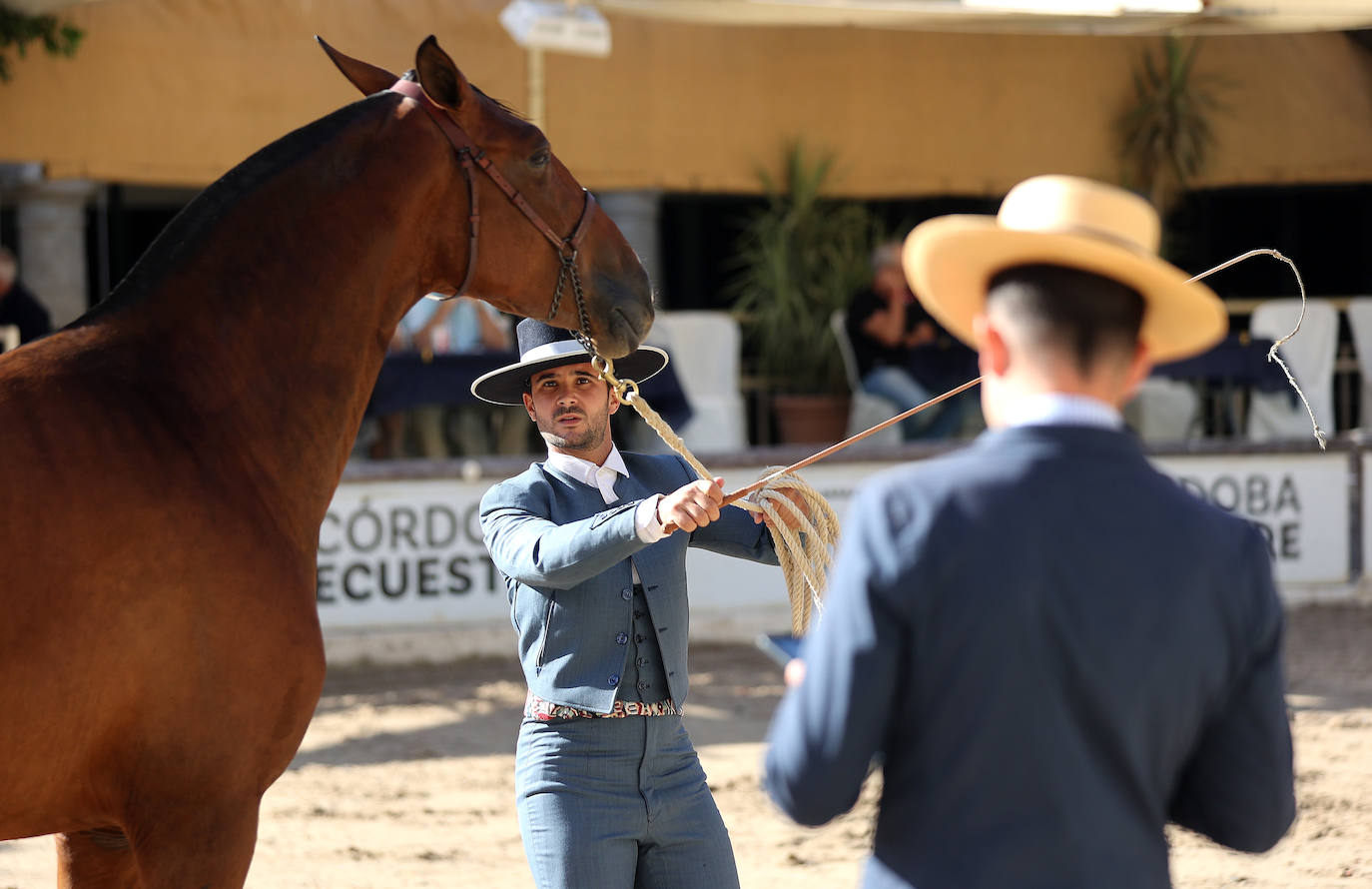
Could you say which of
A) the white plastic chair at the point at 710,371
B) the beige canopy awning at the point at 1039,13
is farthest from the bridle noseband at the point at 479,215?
the beige canopy awning at the point at 1039,13

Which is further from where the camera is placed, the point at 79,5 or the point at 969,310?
the point at 79,5

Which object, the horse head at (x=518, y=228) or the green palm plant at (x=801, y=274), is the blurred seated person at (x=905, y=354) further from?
the horse head at (x=518, y=228)

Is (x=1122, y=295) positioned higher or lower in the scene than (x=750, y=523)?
higher

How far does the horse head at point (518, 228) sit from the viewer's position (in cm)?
281

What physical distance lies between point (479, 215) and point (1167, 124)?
398 inches

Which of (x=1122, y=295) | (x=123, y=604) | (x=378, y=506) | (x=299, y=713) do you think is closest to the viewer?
(x=1122, y=295)

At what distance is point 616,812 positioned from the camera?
2750 millimetres

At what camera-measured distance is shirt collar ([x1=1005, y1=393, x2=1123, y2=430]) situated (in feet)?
5.21

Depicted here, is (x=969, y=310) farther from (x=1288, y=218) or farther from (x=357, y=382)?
(x=1288, y=218)

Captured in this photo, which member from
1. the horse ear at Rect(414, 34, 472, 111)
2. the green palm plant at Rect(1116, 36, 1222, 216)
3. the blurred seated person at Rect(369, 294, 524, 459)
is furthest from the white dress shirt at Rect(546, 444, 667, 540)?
the green palm plant at Rect(1116, 36, 1222, 216)

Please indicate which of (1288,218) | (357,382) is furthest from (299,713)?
(1288,218)

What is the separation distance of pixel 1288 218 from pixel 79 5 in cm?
1043

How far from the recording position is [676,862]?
278cm

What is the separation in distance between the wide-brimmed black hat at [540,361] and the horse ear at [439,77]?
527mm
